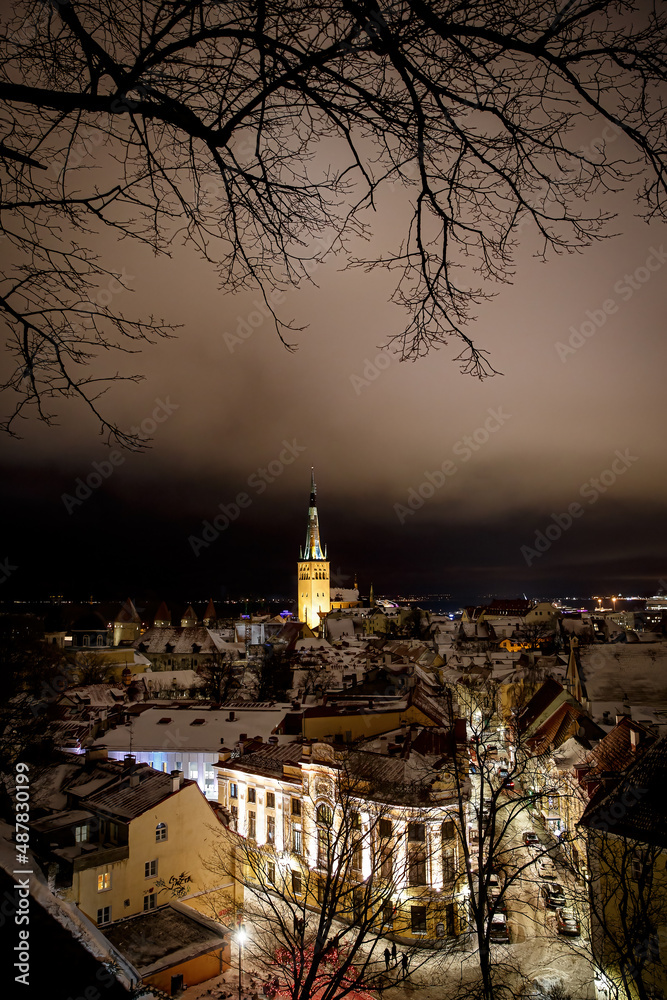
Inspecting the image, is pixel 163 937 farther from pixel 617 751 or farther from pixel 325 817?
pixel 617 751

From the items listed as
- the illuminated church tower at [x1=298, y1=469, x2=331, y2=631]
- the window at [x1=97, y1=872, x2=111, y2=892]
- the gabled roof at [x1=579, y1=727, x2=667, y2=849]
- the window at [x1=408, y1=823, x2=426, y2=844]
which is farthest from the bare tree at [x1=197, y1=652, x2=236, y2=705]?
the illuminated church tower at [x1=298, y1=469, x2=331, y2=631]

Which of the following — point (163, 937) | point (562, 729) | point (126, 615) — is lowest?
point (163, 937)

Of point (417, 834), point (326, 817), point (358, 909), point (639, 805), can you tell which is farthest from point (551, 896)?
point (358, 909)

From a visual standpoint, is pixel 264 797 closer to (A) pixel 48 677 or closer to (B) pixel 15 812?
(B) pixel 15 812

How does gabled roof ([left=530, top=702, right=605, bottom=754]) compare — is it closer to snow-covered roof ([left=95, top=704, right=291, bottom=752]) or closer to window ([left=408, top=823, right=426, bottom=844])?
window ([left=408, top=823, right=426, bottom=844])

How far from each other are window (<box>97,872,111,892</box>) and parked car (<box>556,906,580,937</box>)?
1187cm

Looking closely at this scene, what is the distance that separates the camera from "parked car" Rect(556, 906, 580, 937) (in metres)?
16.2

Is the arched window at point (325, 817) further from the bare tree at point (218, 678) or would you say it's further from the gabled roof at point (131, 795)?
the bare tree at point (218, 678)

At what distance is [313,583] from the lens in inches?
5266

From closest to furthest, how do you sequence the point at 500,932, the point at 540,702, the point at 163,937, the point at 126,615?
the point at 163,937
the point at 500,932
the point at 540,702
the point at 126,615

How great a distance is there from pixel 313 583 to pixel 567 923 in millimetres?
117991

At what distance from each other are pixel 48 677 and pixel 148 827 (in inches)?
727

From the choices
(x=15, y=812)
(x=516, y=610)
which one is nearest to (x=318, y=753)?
(x=15, y=812)

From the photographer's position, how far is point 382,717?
25.5m
